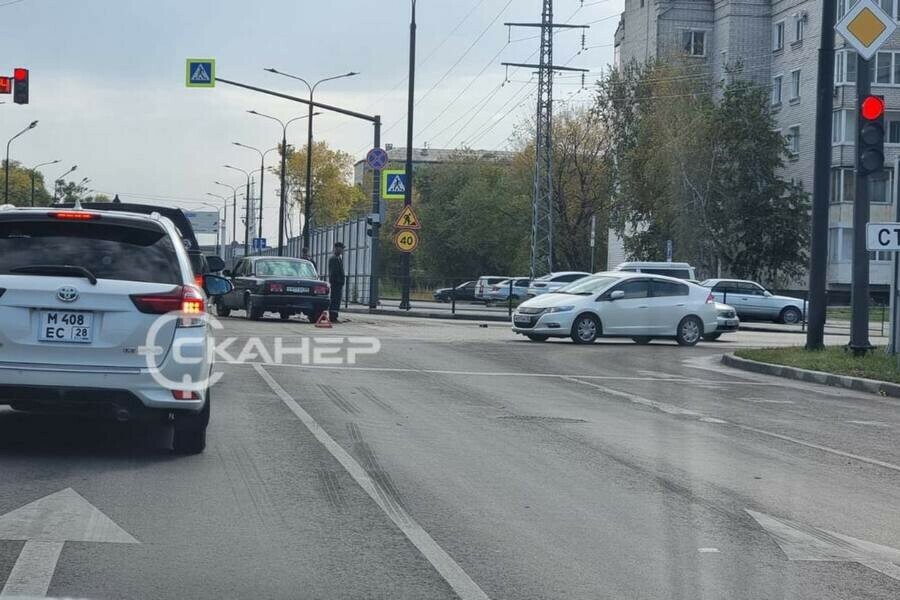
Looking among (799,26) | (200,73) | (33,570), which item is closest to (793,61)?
(799,26)

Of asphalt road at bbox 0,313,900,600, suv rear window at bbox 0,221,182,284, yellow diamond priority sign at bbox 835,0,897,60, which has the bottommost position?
asphalt road at bbox 0,313,900,600

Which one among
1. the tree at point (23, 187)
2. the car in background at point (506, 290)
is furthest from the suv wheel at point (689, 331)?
the tree at point (23, 187)

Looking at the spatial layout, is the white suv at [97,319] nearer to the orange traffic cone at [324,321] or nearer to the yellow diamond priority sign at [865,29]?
the yellow diamond priority sign at [865,29]

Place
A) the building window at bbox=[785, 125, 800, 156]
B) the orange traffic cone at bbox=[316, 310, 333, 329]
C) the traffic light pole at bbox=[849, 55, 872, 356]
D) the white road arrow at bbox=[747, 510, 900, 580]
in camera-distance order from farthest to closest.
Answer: the building window at bbox=[785, 125, 800, 156], the orange traffic cone at bbox=[316, 310, 333, 329], the traffic light pole at bbox=[849, 55, 872, 356], the white road arrow at bbox=[747, 510, 900, 580]

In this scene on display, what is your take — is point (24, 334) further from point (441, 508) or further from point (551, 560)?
point (551, 560)

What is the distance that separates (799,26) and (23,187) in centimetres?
10455

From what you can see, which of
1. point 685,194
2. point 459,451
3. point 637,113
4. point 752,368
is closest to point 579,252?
point 637,113

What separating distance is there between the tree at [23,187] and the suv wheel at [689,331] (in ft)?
379

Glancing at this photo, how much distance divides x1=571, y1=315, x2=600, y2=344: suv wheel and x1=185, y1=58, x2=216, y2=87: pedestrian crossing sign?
15.6 metres

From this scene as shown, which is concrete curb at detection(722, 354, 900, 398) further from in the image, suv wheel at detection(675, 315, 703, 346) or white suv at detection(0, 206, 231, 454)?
white suv at detection(0, 206, 231, 454)

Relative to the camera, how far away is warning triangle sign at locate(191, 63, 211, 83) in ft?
124

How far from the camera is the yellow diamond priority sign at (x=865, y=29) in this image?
2006 cm

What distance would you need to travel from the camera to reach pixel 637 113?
68.6m

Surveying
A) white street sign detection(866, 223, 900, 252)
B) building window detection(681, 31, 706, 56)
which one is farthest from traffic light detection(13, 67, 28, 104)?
building window detection(681, 31, 706, 56)
